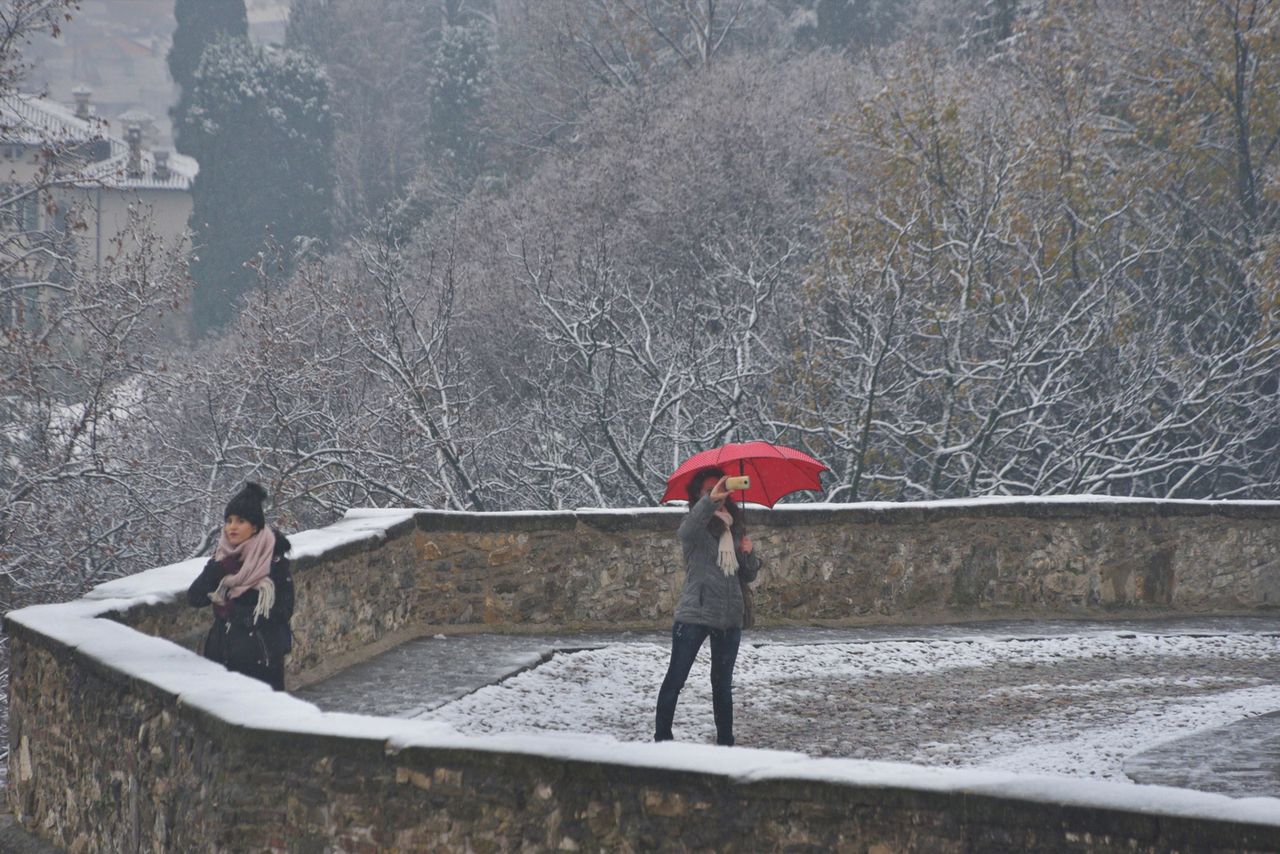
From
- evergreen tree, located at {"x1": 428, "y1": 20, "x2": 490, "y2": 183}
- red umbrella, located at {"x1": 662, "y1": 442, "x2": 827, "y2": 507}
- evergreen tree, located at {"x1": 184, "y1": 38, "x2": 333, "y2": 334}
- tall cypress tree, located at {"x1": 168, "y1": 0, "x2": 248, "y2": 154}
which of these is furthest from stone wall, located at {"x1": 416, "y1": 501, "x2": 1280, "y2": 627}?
tall cypress tree, located at {"x1": 168, "y1": 0, "x2": 248, "y2": 154}

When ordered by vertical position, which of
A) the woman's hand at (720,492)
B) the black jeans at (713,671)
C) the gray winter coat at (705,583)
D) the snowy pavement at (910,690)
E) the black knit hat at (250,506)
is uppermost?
the woman's hand at (720,492)

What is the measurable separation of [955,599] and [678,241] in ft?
82.9

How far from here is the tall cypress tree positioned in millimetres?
67562

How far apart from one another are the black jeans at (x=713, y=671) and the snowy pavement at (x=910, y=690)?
59cm

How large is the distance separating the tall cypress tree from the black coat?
207ft

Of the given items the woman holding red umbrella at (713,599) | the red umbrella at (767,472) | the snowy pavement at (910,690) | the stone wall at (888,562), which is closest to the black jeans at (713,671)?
the woman holding red umbrella at (713,599)

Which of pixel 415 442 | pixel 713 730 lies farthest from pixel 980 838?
pixel 415 442

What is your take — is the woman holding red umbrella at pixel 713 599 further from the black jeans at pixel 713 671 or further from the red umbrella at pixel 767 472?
the red umbrella at pixel 767 472

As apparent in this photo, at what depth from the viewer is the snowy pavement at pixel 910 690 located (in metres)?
8.64

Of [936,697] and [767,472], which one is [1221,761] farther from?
[767,472]

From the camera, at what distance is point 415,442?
88.9ft

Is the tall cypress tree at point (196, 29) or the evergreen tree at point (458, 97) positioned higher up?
the tall cypress tree at point (196, 29)

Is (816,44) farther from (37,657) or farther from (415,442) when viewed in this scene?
(37,657)

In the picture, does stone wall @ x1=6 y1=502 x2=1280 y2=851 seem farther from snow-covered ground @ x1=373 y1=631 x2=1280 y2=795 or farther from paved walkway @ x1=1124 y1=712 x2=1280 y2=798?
paved walkway @ x1=1124 y1=712 x2=1280 y2=798
